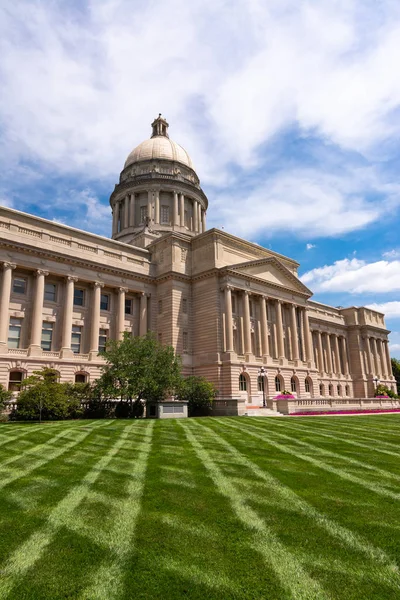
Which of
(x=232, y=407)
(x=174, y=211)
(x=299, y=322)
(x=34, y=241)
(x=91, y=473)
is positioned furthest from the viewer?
(x=174, y=211)

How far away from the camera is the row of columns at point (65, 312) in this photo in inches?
1523

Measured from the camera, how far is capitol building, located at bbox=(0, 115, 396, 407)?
41094 millimetres

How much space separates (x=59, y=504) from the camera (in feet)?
24.5

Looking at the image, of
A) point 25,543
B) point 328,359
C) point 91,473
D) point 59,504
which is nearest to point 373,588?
point 25,543

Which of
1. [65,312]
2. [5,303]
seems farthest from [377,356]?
[5,303]

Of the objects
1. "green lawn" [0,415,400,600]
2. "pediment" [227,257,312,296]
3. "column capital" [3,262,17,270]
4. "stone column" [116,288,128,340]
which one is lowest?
"green lawn" [0,415,400,600]

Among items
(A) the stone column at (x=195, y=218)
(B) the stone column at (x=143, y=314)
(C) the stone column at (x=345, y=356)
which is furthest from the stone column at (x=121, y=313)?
(C) the stone column at (x=345, y=356)

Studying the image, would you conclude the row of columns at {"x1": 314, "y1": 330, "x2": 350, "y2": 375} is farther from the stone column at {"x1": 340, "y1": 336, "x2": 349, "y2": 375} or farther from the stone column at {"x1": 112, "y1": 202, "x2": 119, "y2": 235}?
the stone column at {"x1": 112, "y1": 202, "x2": 119, "y2": 235}

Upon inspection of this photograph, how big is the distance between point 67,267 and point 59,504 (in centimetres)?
3913

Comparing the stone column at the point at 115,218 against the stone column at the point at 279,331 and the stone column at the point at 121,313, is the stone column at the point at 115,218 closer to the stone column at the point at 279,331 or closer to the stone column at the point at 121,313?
the stone column at the point at 121,313

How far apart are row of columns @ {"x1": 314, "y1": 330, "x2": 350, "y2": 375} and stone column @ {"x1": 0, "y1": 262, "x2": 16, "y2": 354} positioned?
55051 mm

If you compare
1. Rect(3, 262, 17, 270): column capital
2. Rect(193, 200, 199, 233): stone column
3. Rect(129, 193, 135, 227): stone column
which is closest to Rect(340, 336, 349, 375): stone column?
Rect(193, 200, 199, 233): stone column

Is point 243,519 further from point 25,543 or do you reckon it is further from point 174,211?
point 174,211

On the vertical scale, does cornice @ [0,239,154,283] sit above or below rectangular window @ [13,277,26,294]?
above
